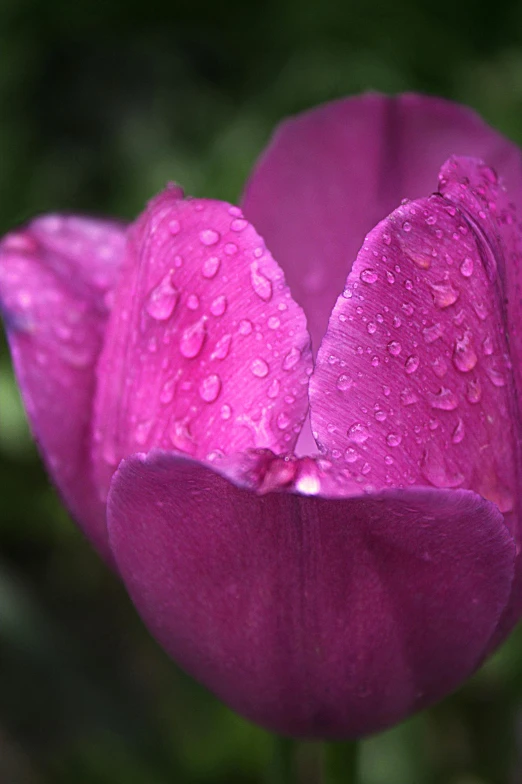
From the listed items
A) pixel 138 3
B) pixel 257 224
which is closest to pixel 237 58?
pixel 138 3

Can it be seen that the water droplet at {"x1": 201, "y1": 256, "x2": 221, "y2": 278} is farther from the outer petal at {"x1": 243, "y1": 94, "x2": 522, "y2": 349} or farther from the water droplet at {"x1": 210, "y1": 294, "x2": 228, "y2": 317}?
the outer petal at {"x1": 243, "y1": 94, "x2": 522, "y2": 349}

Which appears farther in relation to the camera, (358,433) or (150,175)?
(150,175)

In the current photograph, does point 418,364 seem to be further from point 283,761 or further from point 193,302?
point 283,761

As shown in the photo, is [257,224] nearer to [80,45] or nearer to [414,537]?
[414,537]

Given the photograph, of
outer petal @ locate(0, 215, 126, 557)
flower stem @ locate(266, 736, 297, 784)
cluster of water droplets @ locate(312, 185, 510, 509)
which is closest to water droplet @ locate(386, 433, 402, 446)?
cluster of water droplets @ locate(312, 185, 510, 509)

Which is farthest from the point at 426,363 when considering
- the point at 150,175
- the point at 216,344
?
the point at 150,175

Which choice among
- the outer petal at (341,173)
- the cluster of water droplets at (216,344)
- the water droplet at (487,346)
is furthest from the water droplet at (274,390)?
the outer petal at (341,173)
